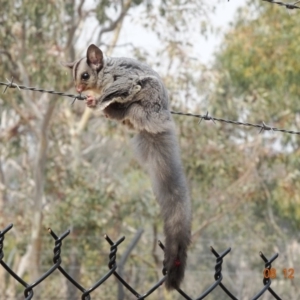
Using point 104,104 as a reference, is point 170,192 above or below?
below

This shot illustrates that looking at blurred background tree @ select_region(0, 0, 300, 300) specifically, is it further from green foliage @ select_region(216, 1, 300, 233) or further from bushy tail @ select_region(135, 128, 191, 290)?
bushy tail @ select_region(135, 128, 191, 290)

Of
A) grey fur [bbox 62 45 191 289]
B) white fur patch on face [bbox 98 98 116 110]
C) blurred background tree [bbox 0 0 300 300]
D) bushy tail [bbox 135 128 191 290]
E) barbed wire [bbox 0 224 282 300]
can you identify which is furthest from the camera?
blurred background tree [bbox 0 0 300 300]

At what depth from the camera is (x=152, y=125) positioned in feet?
10.6

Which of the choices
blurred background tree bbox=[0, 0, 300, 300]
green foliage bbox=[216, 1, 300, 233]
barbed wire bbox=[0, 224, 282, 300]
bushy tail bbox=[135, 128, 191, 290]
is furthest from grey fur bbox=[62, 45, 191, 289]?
green foliage bbox=[216, 1, 300, 233]

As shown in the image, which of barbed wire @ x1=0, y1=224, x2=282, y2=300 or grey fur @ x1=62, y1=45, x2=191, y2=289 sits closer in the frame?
barbed wire @ x1=0, y1=224, x2=282, y2=300

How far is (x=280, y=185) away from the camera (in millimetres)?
12797

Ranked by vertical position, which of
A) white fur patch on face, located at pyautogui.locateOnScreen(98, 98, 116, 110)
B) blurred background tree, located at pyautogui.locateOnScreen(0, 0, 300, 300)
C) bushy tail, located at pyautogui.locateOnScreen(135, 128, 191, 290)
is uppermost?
blurred background tree, located at pyautogui.locateOnScreen(0, 0, 300, 300)

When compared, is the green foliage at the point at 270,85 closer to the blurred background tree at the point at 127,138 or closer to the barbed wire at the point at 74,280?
the blurred background tree at the point at 127,138

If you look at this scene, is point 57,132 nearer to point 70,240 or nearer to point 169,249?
point 70,240

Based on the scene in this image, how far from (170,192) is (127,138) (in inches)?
372

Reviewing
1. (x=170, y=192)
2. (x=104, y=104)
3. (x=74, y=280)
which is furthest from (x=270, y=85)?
(x=74, y=280)

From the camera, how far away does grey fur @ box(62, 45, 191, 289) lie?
7.80ft

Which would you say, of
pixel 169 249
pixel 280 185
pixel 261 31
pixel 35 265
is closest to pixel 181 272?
pixel 169 249

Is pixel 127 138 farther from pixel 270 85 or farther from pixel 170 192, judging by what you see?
pixel 170 192
